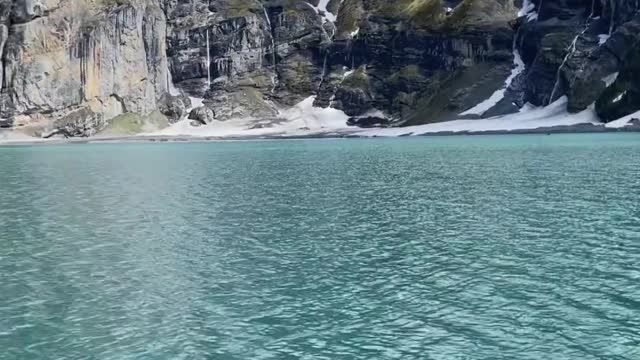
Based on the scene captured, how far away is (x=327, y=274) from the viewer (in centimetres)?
2281

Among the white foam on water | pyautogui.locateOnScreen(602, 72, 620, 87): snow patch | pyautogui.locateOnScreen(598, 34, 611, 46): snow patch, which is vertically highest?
pyautogui.locateOnScreen(598, 34, 611, 46): snow patch

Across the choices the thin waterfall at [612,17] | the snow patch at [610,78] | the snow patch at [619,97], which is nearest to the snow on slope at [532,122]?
the snow patch at [619,97]

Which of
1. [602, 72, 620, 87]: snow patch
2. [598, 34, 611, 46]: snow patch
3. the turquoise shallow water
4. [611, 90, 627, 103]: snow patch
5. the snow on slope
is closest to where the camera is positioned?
the turquoise shallow water

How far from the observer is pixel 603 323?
17.0 metres

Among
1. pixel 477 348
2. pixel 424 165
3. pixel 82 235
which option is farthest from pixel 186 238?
pixel 424 165

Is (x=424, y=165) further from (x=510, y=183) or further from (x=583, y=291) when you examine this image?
(x=583, y=291)

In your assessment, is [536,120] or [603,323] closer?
[603,323]

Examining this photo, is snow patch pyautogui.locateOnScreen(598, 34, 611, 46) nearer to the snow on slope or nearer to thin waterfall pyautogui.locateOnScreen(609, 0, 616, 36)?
thin waterfall pyautogui.locateOnScreen(609, 0, 616, 36)

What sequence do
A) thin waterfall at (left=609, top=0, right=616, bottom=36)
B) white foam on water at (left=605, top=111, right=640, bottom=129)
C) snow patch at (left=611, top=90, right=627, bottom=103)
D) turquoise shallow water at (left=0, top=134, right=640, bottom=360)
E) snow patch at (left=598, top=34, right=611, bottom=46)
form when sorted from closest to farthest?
turquoise shallow water at (left=0, top=134, right=640, bottom=360), white foam on water at (left=605, top=111, right=640, bottom=129), snow patch at (left=611, top=90, right=627, bottom=103), snow patch at (left=598, top=34, right=611, bottom=46), thin waterfall at (left=609, top=0, right=616, bottom=36)

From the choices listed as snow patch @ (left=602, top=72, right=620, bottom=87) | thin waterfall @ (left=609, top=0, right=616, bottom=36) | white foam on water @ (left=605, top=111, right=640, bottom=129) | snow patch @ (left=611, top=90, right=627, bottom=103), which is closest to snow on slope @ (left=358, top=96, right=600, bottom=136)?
snow patch @ (left=611, top=90, right=627, bottom=103)

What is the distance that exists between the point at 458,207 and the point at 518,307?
18565 mm

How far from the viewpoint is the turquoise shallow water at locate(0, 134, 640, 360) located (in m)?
16.3

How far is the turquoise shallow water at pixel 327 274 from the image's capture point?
1634 centimetres

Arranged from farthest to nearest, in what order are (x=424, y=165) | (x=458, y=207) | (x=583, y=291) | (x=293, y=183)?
(x=424, y=165)
(x=293, y=183)
(x=458, y=207)
(x=583, y=291)
